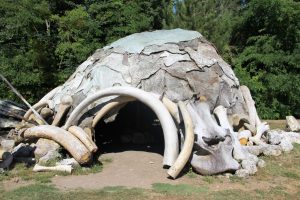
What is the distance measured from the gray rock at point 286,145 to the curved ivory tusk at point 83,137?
430 cm

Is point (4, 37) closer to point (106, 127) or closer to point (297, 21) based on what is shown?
point (106, 127)

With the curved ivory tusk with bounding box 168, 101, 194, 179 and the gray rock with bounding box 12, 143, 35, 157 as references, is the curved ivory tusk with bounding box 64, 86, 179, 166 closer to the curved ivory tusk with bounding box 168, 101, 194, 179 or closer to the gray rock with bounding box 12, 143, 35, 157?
the curved ivory tusk with bounding box 168, 101, 194, 179

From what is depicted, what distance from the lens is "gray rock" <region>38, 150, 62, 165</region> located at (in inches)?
346

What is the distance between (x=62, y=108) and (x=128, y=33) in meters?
8.77

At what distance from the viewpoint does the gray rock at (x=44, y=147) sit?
9078mm

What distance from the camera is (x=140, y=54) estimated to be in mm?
10133

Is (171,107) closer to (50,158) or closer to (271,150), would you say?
(50,158)

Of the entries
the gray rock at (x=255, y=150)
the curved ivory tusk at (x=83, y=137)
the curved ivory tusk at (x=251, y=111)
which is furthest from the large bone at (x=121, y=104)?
the curved ivory tusk at (x=251, y=111)

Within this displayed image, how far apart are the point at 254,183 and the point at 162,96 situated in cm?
239

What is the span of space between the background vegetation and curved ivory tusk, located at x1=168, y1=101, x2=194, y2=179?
8.83 m

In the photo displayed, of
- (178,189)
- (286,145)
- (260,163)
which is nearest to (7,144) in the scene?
(178,189)

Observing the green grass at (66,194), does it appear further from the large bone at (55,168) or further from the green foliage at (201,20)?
the green foliage at (201,20)

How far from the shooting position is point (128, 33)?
60.0 feet

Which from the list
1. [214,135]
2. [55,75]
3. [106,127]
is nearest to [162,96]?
[214,135]
